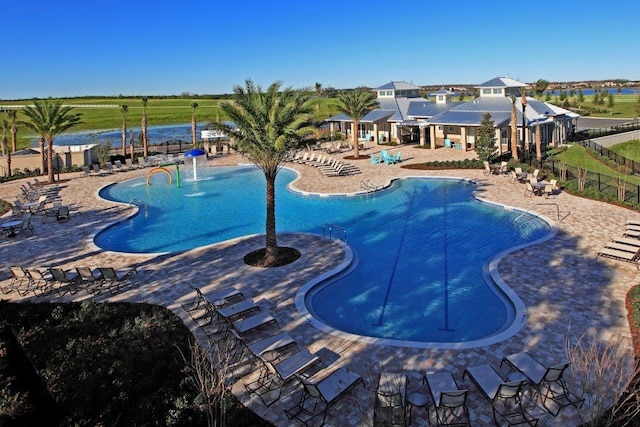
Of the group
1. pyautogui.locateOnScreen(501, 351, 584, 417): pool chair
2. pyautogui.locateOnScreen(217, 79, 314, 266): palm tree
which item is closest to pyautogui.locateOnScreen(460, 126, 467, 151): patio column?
pyautogui.locateOnScreen(217, 79, 314, 266): palm tree

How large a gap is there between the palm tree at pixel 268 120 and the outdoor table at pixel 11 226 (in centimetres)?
1087

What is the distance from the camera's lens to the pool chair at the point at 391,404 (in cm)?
782

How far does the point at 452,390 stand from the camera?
8.22 m

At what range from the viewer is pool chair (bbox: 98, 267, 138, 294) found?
1416 cm

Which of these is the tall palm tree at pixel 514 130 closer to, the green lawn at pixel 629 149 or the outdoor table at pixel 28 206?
the green lawn at pixel 629 149

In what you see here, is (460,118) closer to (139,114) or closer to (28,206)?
(28,206)

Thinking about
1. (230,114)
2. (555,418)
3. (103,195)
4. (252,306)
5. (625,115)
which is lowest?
(555,418)

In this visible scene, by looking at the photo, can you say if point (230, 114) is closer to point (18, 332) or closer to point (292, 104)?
point (292, 104)

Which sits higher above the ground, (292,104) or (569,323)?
(292,104)

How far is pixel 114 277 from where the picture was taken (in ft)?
46.7

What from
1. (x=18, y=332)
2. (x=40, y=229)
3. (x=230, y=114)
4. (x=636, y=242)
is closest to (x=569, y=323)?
(x=636, y=242)

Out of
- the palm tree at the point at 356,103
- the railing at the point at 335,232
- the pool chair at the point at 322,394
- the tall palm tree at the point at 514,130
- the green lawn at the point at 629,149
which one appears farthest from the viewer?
the green lawn at the point at 629,149

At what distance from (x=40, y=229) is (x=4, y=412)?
47.8 feet

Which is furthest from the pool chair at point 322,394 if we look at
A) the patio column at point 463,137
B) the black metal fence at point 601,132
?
the black metal fence at point 601,132
